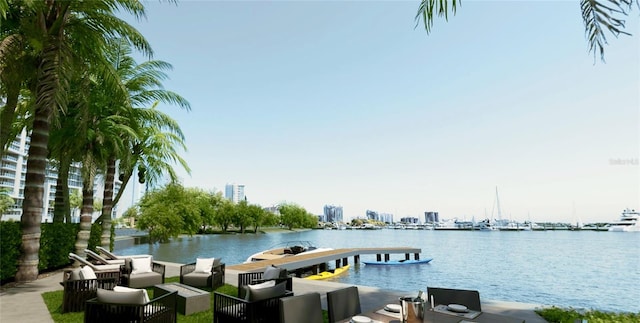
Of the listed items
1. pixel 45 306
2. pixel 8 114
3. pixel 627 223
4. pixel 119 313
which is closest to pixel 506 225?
pixel 627 223

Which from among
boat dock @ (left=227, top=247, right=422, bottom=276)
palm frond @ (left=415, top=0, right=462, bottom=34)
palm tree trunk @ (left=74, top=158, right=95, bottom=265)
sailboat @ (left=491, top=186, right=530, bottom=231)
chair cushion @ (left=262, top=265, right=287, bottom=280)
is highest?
palm frond @ (left=415, top=0, right=462, bottom=34)

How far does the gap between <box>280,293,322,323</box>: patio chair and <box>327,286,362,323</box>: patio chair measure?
155 millimetres

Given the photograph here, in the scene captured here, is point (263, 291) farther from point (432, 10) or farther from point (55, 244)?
point (55, 244)

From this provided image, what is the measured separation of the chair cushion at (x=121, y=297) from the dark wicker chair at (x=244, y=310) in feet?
3.69

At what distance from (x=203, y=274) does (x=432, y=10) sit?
26.3ft

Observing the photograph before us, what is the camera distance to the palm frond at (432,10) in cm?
368

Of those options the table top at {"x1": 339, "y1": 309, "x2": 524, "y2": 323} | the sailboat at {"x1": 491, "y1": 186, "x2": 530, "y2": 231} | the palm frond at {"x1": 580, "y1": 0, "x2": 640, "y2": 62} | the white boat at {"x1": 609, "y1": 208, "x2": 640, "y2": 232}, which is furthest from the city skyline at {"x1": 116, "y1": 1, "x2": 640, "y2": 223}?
the white boat at {"x1": 609, "y1": 208, "x2": 640, "y2": 232}

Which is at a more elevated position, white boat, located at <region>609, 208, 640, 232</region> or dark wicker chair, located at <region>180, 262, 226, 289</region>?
dark wicker chair, located at <region>180, 262, 226, 289</region>

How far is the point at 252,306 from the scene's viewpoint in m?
4.85

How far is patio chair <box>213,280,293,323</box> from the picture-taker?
4.87 m

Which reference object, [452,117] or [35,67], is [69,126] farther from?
[452,117]

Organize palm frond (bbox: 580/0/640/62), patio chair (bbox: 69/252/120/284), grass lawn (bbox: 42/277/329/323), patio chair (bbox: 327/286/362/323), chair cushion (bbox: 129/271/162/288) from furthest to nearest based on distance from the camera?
chair cushion (bbox: 129/271/162/288) < patio chair (bbox: 69/252/120/284) < grass lawn (bbox: 42/277/329/323) < patio chair (bbox: 327/286/362/323) < palm frond (bbox: 580/0/640/62)

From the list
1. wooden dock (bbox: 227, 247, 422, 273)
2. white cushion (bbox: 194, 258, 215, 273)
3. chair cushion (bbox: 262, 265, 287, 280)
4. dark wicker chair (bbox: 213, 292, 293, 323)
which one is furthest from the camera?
wooden dock (bbox: 227, 247, 422, 273)

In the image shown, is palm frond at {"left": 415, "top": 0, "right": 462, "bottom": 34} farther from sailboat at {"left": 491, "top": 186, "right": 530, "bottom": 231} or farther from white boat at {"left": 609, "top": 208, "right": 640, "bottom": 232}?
white boat at {"left": 609, "top": 208, "right": 640, "bottom": 232}
